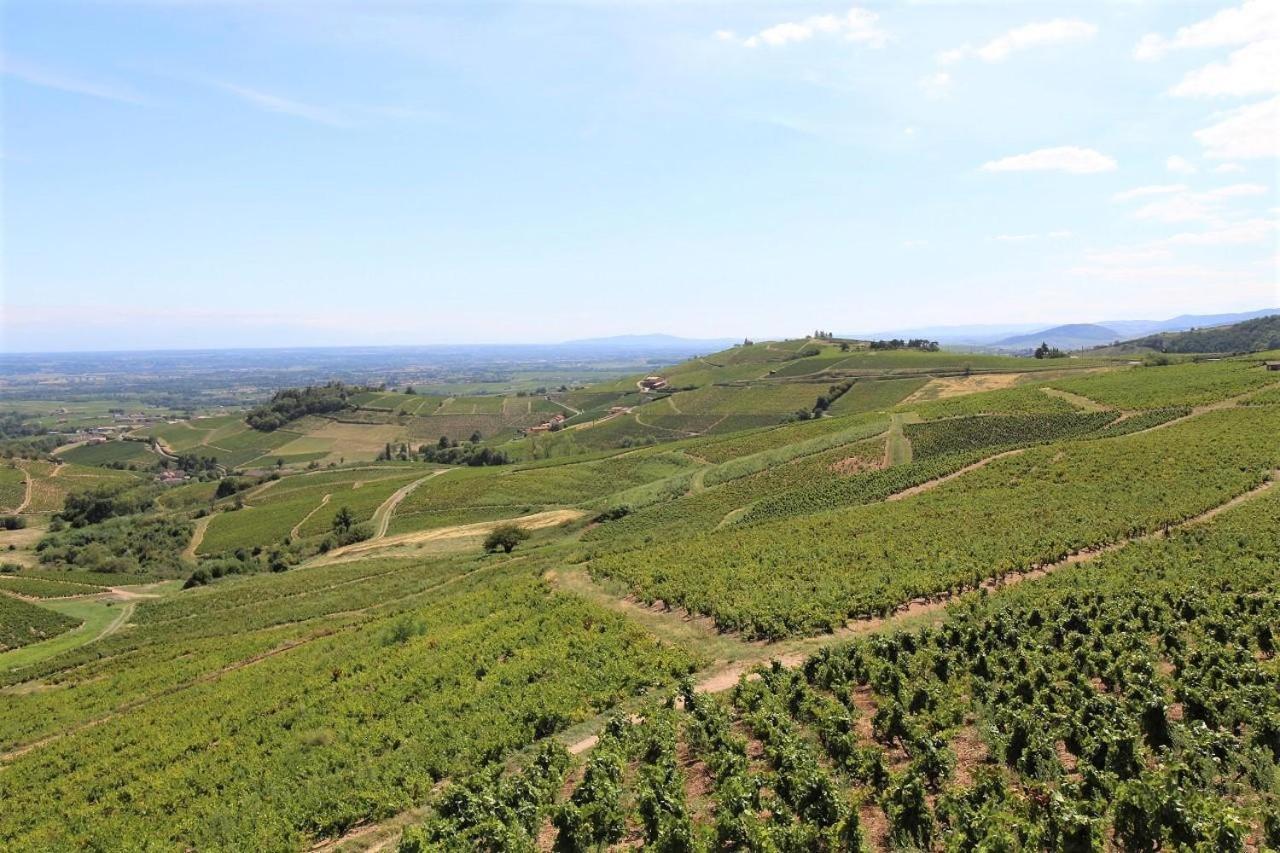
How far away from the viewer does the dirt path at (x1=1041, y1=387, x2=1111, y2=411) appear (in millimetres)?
79625

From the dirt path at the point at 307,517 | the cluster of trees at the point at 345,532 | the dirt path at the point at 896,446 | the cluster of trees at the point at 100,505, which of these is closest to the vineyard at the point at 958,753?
the dirt path at the point at 896,446

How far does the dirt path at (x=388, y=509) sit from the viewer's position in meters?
92.2

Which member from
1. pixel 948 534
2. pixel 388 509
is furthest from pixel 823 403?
pixel 948 534

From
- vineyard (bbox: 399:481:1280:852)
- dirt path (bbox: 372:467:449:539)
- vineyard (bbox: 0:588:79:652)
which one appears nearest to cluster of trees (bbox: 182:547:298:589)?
dirt path (bbox: 372:467:449:539)

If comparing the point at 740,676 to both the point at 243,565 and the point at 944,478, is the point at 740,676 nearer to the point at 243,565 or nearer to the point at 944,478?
the point at 944,478

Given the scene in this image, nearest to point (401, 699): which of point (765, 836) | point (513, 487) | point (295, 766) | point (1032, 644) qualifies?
point (295, 766)

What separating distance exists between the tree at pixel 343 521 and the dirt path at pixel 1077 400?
327ft

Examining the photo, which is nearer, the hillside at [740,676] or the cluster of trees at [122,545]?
the hillside at [740,676]

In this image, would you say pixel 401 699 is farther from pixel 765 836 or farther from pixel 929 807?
pixel 929 807

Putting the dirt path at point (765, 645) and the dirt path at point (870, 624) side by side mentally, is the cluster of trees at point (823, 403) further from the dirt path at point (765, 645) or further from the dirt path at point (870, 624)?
the dirt path at point (870, 624)

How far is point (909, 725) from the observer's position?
59.5ft

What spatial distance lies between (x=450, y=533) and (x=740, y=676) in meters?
64.2

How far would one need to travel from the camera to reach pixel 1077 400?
85625 mm

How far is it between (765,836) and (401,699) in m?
18.2
